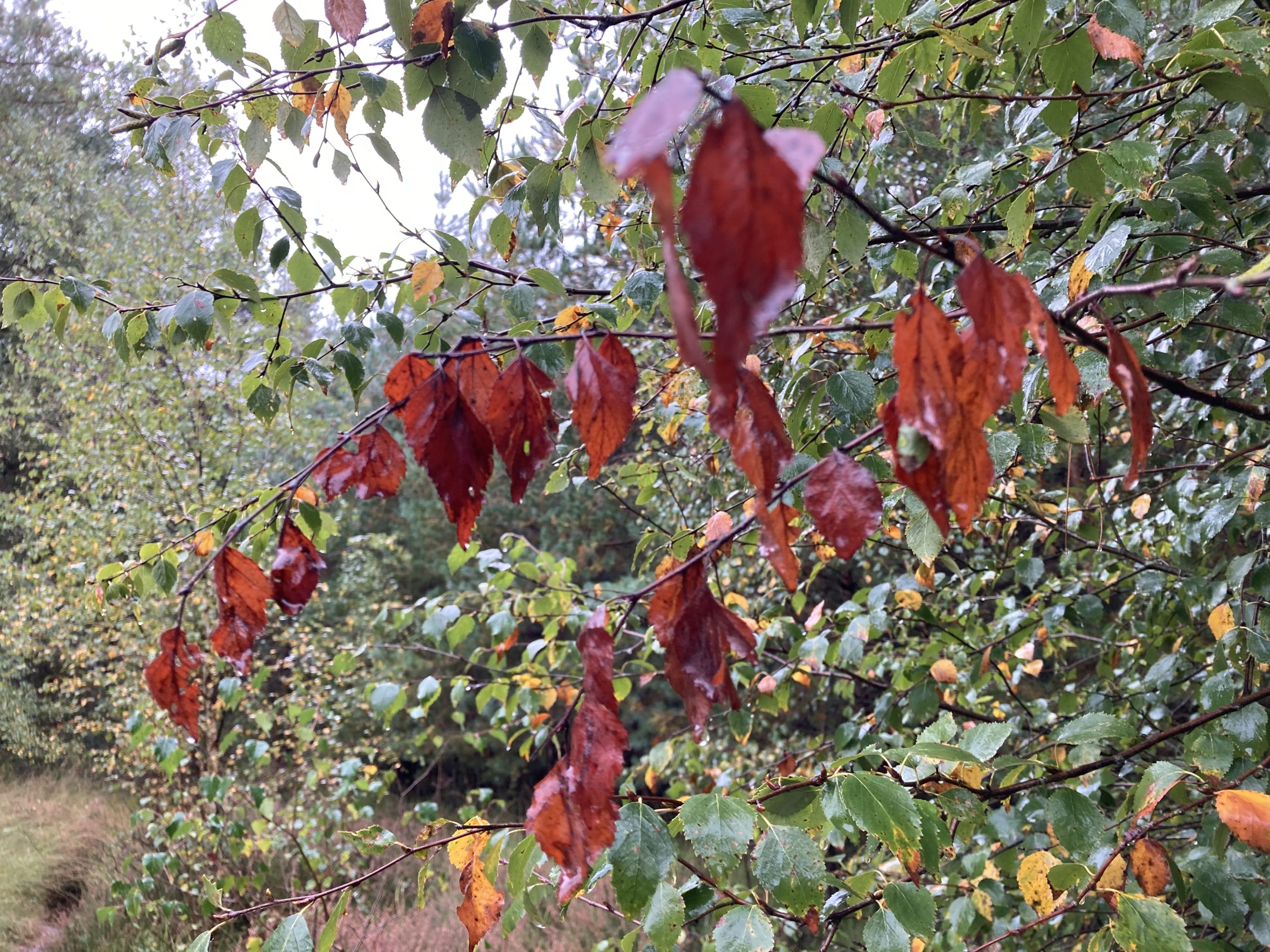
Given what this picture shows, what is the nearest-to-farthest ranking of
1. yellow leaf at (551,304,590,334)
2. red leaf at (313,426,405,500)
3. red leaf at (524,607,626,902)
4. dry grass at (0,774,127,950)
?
red leaf at (524,607,626,902)
red leaf at (313,426,405,500)
yellow leaf at (551,304,590,334)
dry grass at (0,774,127,950)

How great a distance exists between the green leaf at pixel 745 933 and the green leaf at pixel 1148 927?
0.27 meters

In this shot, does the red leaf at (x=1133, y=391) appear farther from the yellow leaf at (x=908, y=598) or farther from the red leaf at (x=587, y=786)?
the yellow leaf at (x=908, y=598)

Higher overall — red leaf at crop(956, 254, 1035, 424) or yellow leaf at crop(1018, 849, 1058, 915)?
red leaf at crop(956, 254, 1035, 424)

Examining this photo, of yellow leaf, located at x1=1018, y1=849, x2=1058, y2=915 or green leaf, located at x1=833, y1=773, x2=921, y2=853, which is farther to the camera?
yellow leaf, located at x1=1018, y1=849, x2=1058, y2=915

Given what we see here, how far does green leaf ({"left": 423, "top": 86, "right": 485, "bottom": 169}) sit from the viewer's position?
735 mm

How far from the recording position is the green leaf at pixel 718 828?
547 millimetres

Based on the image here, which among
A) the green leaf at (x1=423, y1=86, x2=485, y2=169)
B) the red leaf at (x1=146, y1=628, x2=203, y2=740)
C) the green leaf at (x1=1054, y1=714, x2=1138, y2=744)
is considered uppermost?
the green leaf at (x1=423, y1=86, x2=485, y2=169)

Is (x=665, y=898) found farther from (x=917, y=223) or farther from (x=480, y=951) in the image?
(x=480, y=951)

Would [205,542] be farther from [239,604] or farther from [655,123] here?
[655,123]

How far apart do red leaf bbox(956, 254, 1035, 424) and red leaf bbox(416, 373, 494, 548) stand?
11.0 inches

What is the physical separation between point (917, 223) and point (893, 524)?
0.70 meters

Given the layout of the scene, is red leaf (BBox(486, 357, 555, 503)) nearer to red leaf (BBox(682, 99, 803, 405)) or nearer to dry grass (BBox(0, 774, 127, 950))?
red leaf (BBox(682, 99, 803, 405))

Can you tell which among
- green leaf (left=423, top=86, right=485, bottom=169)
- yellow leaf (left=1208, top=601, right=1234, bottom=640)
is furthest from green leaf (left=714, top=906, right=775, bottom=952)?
yellow leaf (left=1208, top=601, right=1234, bottom=640)

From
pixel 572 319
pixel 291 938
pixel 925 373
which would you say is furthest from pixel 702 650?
pixel 572 319
